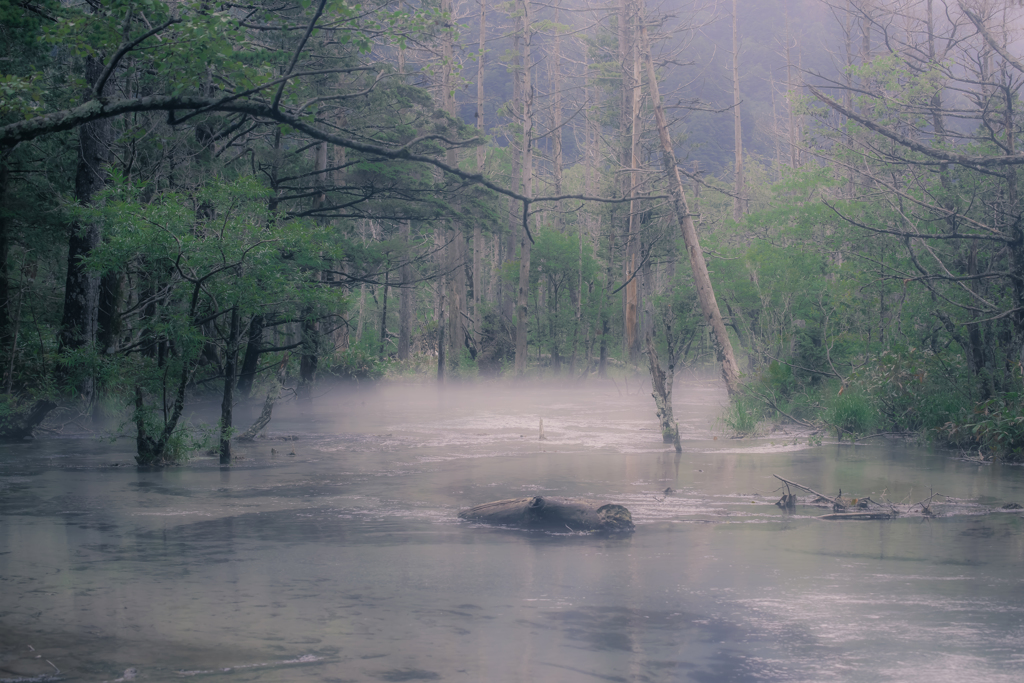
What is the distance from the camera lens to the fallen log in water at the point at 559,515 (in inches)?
373

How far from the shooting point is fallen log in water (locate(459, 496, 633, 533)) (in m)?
9.48

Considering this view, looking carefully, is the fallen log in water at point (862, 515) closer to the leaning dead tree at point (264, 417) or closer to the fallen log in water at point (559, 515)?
the fallen log in water at point (559, 515)

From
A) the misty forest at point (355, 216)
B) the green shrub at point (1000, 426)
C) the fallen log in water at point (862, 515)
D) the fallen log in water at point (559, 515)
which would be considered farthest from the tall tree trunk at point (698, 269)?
the fallen log in water at point (559, 515)

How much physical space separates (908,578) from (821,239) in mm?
17099

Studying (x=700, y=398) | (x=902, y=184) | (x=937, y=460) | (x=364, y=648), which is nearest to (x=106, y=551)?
(x=364, y=648)

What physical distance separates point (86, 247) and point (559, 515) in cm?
1347

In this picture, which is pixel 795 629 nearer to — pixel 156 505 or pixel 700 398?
pixel 156 505

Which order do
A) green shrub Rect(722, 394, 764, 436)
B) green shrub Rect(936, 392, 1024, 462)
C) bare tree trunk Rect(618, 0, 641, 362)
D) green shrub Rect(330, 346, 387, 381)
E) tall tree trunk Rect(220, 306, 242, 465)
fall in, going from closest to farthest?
green shrub Rect(936, 392, 1024, 462), tall tree trunk Rect(220, 306, 242, 465), green shrub Rect(722, 394, 764, 436), green shrub Rect(330, 346, 387, 381), bare tree trunk Rect(618, 0, 641, 362)

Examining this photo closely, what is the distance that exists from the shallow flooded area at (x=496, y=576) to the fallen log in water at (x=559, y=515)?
0.25m

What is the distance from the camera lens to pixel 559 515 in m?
9.64

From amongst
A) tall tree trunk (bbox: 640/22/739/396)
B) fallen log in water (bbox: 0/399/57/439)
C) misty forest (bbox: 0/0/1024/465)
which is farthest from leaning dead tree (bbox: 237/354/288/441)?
tall tree trunk (bbox: 640/22/739/396)

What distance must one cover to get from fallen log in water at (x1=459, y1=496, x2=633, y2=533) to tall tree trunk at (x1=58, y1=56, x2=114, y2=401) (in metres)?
11.7

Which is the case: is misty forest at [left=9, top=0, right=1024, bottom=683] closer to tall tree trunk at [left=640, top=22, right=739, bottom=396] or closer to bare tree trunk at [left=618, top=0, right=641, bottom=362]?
tall tree trunk at [left=640, top=22, right=739, bottom=396]

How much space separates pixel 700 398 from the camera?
97.9ft
